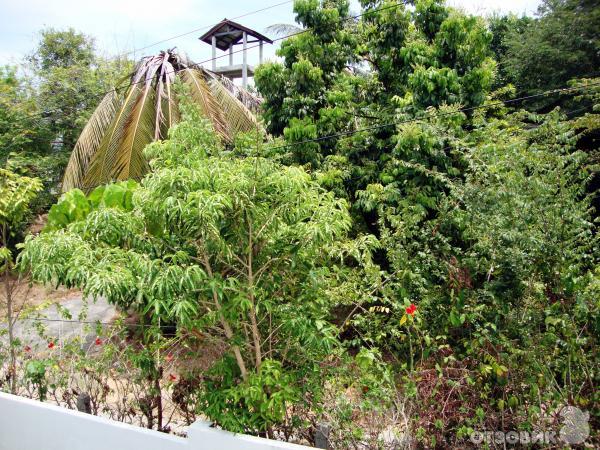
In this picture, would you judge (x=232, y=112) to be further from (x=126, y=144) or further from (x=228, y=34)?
(x=228, y=34)

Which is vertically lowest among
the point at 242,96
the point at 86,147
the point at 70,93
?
the point at 86,147

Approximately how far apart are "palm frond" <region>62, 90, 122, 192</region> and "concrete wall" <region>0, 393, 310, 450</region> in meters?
5.81

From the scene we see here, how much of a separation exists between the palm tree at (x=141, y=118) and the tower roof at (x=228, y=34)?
22.6ft

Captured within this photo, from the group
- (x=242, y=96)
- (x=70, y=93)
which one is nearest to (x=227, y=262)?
(x=242, y=96)

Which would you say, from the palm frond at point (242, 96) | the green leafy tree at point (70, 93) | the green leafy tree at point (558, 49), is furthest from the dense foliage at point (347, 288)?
the green leafy tree at point (70, 93)

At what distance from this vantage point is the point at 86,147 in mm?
10141

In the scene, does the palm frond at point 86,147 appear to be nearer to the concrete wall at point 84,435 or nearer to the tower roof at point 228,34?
the concrete wall at point 84,435

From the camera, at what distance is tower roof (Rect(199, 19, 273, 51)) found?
17.3 meters

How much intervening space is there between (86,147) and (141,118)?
1.44m

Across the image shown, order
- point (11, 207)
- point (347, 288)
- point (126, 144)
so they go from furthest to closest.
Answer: point (126, 144) < point (11, 207) < point (347, 288)

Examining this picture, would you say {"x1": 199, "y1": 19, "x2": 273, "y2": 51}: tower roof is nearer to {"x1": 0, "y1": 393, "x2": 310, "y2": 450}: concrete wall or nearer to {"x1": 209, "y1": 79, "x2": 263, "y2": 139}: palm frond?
{"x1": 209, "y1": 79, "x2": 263, "y2": 139}: palm frond

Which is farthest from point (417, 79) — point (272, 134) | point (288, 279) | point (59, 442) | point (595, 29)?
point (595, 29)

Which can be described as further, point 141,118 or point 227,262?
point 141,118

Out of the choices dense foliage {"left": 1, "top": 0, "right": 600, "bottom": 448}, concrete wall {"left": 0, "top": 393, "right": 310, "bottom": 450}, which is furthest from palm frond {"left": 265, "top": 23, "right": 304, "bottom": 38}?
concrete wall {"left": 0, "top": 393, "right": 310, "bottom": 450}
